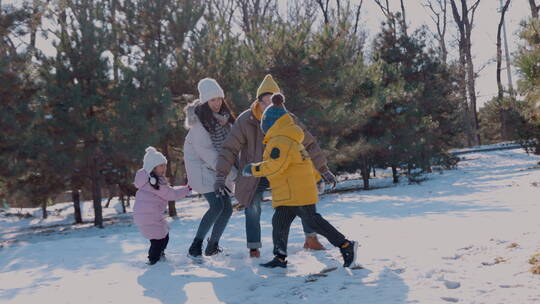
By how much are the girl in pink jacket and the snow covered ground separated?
0.87 ft

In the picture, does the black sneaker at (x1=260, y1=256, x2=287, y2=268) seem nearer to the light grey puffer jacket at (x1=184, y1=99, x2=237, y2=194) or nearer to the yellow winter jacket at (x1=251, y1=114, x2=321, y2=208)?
the yellow winter jacket at (x1=251, y1=114, x2=321, y2=208)

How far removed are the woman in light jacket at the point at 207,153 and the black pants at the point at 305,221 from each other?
903mm

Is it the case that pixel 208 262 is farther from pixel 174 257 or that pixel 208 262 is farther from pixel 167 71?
pixel 167 71

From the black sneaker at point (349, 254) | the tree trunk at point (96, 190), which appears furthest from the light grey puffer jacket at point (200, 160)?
the tree trunk at point (96, 190)

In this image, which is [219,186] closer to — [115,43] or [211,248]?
[211,248]

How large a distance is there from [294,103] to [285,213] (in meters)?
8.23

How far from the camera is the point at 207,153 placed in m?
5.05

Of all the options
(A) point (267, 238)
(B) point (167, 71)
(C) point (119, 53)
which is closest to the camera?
(A) point (267, 238)

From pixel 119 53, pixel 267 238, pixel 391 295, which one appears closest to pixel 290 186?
pixel 391 295

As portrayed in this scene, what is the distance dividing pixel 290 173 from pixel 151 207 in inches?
64.8

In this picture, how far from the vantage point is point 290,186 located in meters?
4.11

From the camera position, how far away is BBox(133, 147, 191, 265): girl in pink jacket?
504 centimetres

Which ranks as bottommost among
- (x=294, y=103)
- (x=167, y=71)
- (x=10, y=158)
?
(x=10, y=158)

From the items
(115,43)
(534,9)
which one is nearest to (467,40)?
(534,9)
